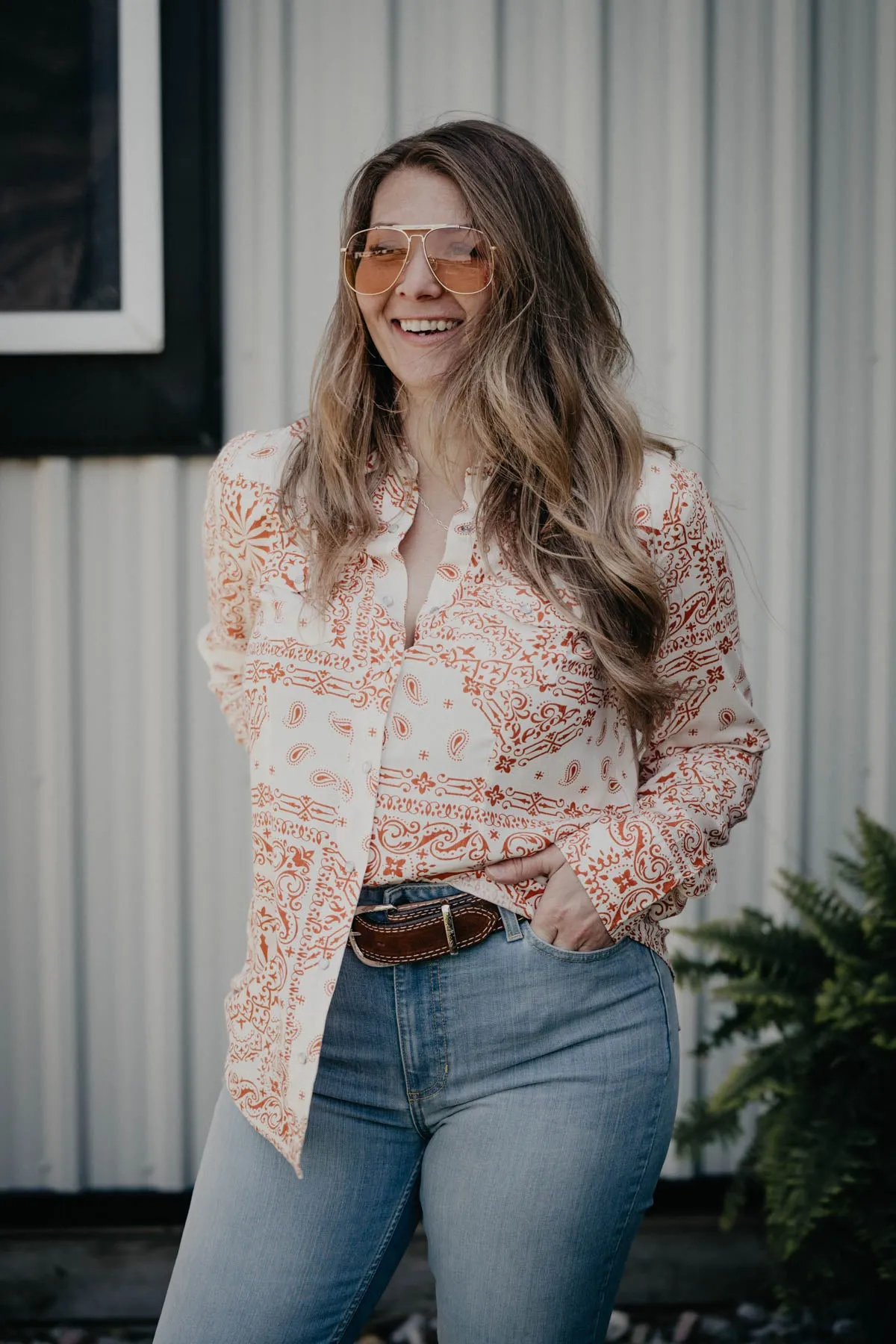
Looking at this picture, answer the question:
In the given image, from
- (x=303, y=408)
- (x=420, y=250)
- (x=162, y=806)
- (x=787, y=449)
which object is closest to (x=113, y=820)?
(x=162, y=806)

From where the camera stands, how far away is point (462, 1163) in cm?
146

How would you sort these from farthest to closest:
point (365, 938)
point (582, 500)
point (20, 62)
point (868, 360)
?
point (868, 360) → point (20, 62) → point (582, 500) → point (365, 938)

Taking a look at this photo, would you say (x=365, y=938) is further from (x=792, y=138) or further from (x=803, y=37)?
(x=803, y=37)

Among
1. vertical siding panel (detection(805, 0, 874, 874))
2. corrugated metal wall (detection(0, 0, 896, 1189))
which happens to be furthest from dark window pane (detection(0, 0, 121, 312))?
vertical siding panel (detection(805, 0, 874, 874))

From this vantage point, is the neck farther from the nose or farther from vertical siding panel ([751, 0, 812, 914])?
vertical siding panel ([751, 0, 812, 914])

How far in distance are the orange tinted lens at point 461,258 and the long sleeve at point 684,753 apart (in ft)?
1.23

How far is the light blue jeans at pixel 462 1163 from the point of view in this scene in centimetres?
145

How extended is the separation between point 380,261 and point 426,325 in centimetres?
11

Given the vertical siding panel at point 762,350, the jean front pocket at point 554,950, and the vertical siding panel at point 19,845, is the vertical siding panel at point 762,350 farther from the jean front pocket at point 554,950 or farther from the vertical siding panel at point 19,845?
the vertical siding panel at point 19,845

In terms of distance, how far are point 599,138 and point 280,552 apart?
1.72m

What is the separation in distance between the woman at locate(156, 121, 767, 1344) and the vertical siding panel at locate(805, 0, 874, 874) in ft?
4.57

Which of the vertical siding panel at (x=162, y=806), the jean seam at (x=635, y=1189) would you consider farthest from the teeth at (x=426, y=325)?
the vertical siding panel at (x=162, y=806)

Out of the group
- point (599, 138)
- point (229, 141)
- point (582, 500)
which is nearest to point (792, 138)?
point (599, 138)

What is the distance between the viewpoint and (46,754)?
9.55 feet
